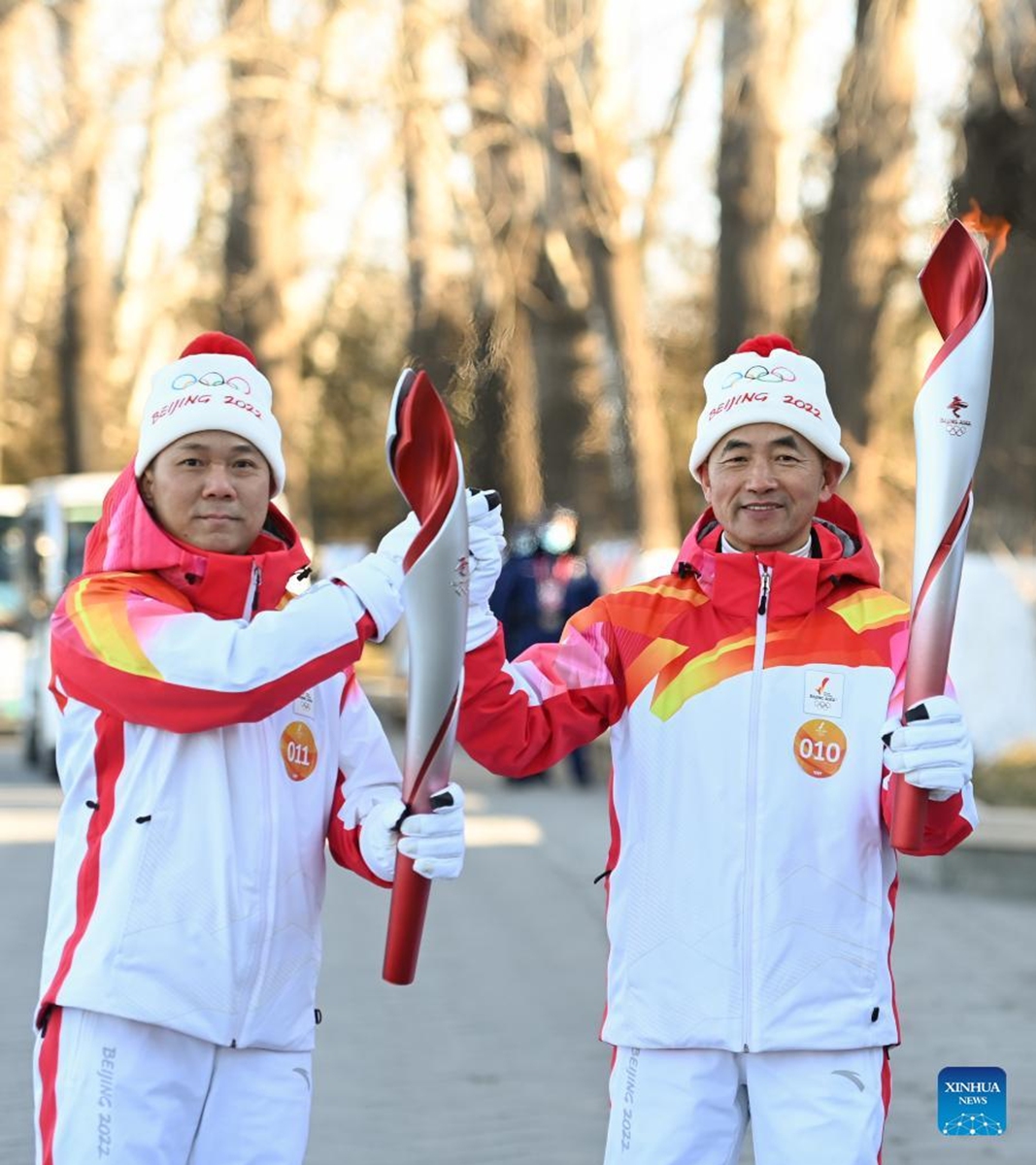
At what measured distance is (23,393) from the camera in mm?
41312

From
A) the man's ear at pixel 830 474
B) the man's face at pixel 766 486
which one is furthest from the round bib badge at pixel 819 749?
the man's ear at pixel 830 474

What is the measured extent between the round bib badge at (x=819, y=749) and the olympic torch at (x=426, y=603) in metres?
0.49

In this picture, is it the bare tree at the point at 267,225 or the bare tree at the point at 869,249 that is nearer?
the bare tree at the point at 869,249

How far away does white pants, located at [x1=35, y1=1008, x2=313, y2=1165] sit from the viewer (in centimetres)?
307

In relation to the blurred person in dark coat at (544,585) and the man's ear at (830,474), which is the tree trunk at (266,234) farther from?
the man's ear at (830,474)

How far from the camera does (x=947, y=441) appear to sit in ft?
10.9

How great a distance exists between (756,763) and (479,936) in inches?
209

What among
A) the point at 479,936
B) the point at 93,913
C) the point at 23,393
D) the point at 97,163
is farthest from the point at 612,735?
the point at 23,393

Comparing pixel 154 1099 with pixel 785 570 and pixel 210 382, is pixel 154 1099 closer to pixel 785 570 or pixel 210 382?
pixel 210 382

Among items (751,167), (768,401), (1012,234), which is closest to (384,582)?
(768,401)

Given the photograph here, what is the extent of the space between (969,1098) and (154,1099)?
45.9 inches

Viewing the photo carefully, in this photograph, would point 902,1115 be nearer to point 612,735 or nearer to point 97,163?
point 612,735

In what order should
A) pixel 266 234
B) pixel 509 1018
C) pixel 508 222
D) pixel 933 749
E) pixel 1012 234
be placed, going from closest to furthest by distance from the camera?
pixel 933 749, pixel 509 1018, pixel 1012 234, pixel 508 222, pixel 266 234

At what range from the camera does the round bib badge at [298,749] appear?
127 inches
